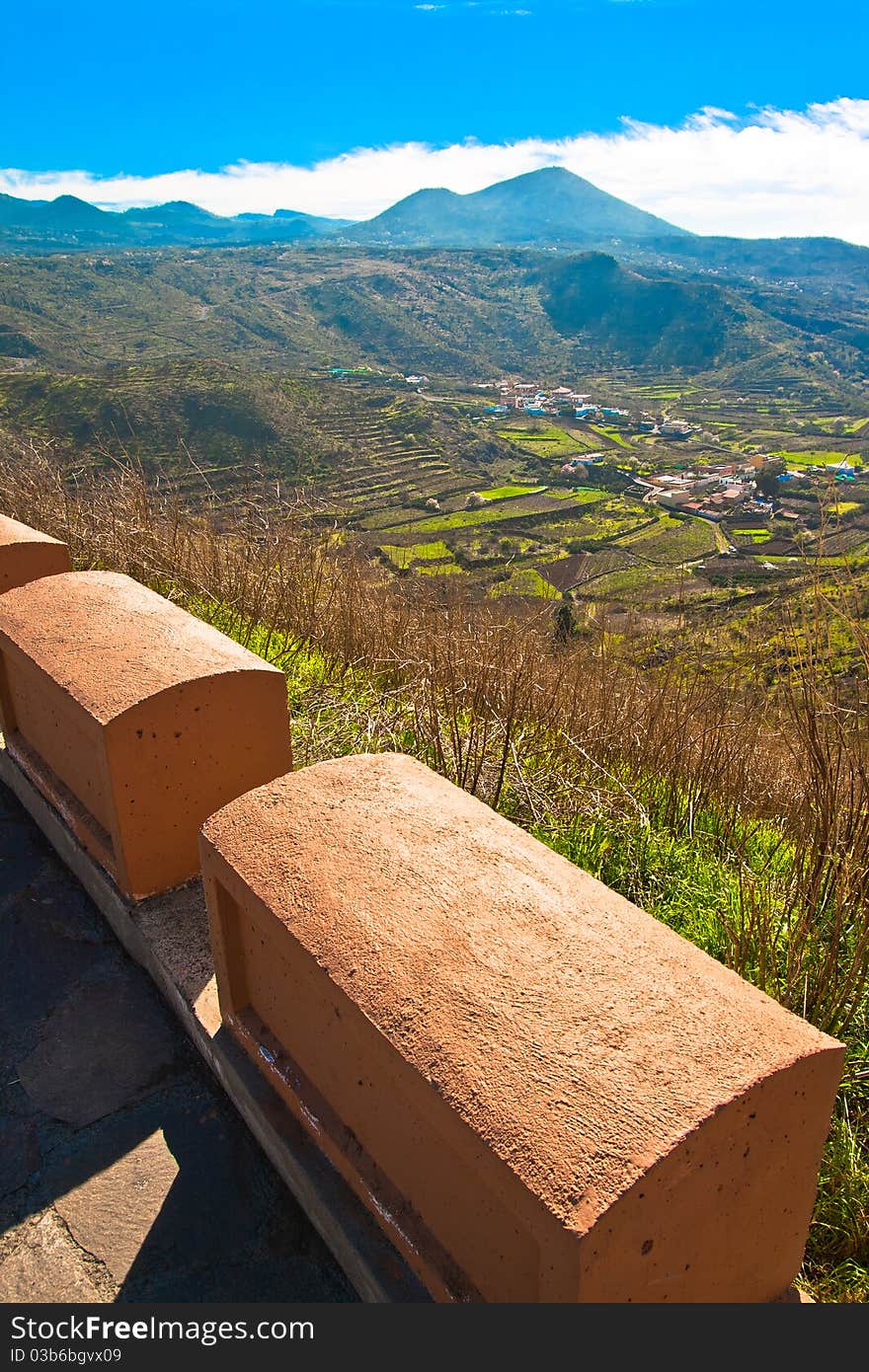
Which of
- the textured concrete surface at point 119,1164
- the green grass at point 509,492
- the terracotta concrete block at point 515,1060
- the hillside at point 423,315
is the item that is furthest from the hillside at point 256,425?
the hillside at point 423,315

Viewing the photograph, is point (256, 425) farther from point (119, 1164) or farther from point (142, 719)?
point (119, 1164)

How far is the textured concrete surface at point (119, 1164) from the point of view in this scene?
1767mm

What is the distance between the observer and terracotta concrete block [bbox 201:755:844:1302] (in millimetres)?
1128

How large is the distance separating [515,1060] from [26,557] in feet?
11.1

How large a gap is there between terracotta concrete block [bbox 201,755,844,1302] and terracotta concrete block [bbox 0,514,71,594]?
2.44 m

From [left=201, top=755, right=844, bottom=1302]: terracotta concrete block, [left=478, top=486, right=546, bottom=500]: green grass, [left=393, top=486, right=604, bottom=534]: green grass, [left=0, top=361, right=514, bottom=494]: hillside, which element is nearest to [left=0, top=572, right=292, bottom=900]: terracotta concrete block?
[left=201, top=755, right=844, bottom=1302]: terracotta concrete block

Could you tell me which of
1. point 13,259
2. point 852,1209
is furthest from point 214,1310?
point 13,259

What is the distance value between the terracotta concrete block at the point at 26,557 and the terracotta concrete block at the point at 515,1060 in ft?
7.99

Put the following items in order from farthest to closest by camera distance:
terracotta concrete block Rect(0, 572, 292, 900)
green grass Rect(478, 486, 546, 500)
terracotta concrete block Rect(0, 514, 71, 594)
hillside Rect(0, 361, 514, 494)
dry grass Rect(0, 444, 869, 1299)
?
1. green grass Rect(478, 486, 546, 500)
2. hillside Rect(0, 361, 514, 494)
3. terracotta concrete block Rect(0, 514, 71, 594)
4. terracotta concrete block Rect(0, 572, 292, 900)
5. dry grass Rect(0, 444, 869, 1299)

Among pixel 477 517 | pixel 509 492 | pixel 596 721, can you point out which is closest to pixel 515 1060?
pixel 596 721

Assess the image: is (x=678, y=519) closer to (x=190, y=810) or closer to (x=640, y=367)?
(x=190, y=810)

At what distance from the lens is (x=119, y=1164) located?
2.01m

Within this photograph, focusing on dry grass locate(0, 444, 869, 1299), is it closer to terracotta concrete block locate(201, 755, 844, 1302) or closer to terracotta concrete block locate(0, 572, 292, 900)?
terracotta concrete block locate(201, 755, 844, 1302)

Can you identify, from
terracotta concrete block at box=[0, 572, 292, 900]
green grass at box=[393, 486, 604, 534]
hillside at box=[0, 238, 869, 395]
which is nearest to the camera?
terracotta concrete block at box=[0, 572, 292, 900]
